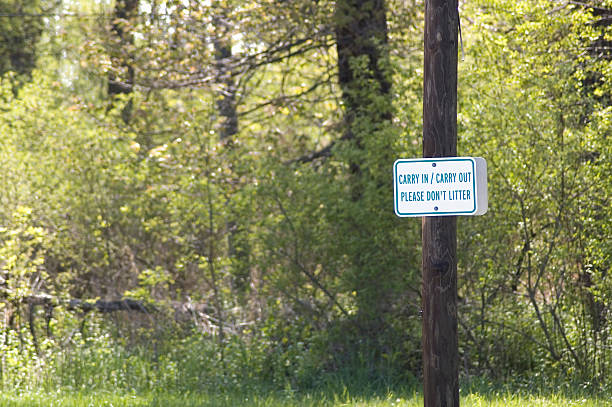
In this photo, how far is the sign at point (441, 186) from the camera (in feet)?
18.6

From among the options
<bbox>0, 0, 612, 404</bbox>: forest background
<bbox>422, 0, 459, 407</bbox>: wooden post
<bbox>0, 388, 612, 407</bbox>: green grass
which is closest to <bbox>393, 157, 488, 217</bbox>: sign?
<bbox>422, 0, 459, 407</bbox>: wooden post

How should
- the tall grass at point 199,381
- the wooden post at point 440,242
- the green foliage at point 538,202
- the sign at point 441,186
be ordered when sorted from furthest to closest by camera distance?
the green foliage at point 538,202, the tall grass at point 199,381, the wooden post at point 440,242, the sign at point 441,186

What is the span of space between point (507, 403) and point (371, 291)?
9.55 feet

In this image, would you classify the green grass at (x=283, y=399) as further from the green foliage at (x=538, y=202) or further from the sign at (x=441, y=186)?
the sign at (x=441, y=186)

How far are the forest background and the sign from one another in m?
4.14

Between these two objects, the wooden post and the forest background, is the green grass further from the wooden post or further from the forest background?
the wooden post

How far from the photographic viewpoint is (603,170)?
371 inches

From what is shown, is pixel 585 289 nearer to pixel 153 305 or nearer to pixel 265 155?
pixel 265 155

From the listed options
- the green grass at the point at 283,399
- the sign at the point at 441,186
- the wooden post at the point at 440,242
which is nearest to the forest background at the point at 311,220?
the green grass at the point at 283,399

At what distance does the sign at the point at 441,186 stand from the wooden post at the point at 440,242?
0.66ft

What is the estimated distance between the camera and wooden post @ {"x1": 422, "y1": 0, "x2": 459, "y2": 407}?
19.4 ft

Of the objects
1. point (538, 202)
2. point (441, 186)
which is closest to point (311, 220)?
point (538, 202)

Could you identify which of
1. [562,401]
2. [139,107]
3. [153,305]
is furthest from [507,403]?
[139,107]

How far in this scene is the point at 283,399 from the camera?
9.45 m
